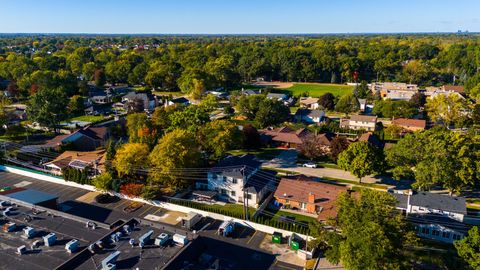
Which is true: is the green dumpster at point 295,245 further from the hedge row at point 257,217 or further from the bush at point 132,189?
the bush at point 132,189

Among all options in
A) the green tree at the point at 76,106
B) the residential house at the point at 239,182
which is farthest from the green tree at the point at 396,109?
the green tree at the point at 76,106

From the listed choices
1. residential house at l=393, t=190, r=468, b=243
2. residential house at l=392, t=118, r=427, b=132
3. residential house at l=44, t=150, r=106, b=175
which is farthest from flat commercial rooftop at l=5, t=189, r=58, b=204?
residential house at l=392, t=118, r=427, b=132

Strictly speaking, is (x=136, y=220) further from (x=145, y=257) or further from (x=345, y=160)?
(x=345, y=160)

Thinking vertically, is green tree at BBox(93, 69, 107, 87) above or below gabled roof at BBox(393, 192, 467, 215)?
above

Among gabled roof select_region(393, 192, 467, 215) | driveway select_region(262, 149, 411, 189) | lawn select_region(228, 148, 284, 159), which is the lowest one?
driveway select_region(262, 149, 411, 189)

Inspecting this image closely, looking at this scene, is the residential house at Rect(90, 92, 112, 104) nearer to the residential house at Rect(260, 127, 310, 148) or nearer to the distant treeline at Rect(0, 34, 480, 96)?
the distant treeline at Rect(0, 34, 480, 96)

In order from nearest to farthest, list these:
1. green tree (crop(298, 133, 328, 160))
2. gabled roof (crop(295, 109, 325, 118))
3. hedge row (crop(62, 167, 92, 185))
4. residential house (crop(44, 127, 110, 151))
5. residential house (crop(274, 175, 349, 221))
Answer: residential house (crop(274, 175, 349, 221)), hedge row (crop(62, 167, 92, 185)), green tree (crop(298, 133, 328, 160)), residential house (crop(44, 127, 110, 151)), gabled roof (crop(295, 109, 325, 118))

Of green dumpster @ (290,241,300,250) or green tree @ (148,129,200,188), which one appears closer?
green dumpster @ (290,241,300,250)

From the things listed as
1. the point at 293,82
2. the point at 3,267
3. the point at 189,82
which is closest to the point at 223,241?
the point at 3,267
